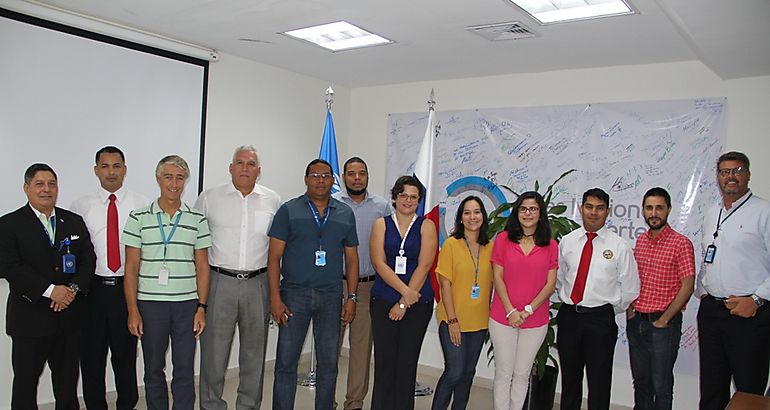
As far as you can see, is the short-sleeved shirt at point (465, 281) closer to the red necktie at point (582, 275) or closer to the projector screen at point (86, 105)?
the red necktie at point (582, 275)

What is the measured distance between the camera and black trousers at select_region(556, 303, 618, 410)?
12.4 ft

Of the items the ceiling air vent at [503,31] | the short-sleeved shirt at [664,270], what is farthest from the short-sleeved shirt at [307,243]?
the short-sleeved shirt at [664,270]

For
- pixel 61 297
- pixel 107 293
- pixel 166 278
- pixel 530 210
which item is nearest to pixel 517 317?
pixel 530 210

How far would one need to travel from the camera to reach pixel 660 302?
3783mm

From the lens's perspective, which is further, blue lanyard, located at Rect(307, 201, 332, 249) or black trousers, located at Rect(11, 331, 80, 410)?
blue lanyard, located at Rect(307, 201, 332, 249)

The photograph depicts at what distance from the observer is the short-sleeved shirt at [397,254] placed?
372cm

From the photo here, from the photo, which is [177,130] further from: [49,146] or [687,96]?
[687,96]

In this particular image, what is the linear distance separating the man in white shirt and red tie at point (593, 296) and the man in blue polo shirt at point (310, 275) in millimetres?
1364

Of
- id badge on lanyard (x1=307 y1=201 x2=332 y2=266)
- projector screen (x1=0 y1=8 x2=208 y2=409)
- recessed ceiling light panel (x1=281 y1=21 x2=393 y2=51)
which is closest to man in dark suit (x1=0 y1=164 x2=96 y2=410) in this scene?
projector screen (x1=0 y1=8 x2=208 y2=409)

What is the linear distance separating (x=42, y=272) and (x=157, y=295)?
62 centimetres

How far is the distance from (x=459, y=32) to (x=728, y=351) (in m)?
2.58

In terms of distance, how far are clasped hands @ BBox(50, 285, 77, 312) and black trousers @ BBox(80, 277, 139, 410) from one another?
21 centimetres

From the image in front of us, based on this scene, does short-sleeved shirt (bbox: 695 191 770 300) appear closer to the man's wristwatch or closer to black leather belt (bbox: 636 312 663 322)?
black leather belt (bbox: 636 312 663 322)
